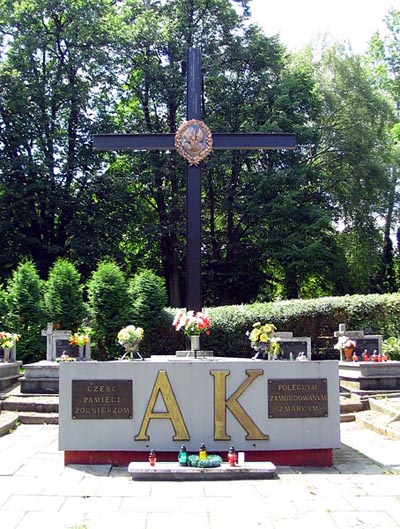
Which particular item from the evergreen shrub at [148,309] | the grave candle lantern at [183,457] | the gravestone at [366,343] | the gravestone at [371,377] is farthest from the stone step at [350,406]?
the evergreen shrub at [148,309]

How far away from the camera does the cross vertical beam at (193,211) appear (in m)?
11.3

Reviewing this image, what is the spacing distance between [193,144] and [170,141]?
1.62 feet

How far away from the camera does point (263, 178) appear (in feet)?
81.8

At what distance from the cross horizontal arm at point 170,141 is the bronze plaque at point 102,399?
5.87 meters

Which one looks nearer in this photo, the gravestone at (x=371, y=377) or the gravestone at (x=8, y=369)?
the gravestone at (x=371, y=377)

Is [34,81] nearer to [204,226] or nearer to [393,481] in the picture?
[204,226]

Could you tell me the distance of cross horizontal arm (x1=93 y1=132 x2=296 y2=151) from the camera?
11.7 meters

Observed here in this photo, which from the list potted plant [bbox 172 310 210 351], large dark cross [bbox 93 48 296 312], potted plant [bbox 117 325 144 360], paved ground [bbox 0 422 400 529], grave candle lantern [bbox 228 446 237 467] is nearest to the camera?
paved ground [bbox 0 422 400 529]

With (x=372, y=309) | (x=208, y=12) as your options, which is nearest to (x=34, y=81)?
(x=208, y=12)

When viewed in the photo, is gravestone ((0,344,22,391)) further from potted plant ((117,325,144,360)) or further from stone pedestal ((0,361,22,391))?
potted plant ((117,325,144,360))

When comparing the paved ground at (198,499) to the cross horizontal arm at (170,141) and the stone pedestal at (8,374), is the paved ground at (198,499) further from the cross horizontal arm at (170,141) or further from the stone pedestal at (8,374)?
the cross horizontal arm at (170,141)

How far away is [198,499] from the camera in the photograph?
548cm

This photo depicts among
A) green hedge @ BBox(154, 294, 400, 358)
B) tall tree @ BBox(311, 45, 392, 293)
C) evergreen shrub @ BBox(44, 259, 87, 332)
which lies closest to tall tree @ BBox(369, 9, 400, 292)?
tall tree @ BBox(311, 45, 392, 293)

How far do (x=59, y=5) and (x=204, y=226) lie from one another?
39.6 feet
